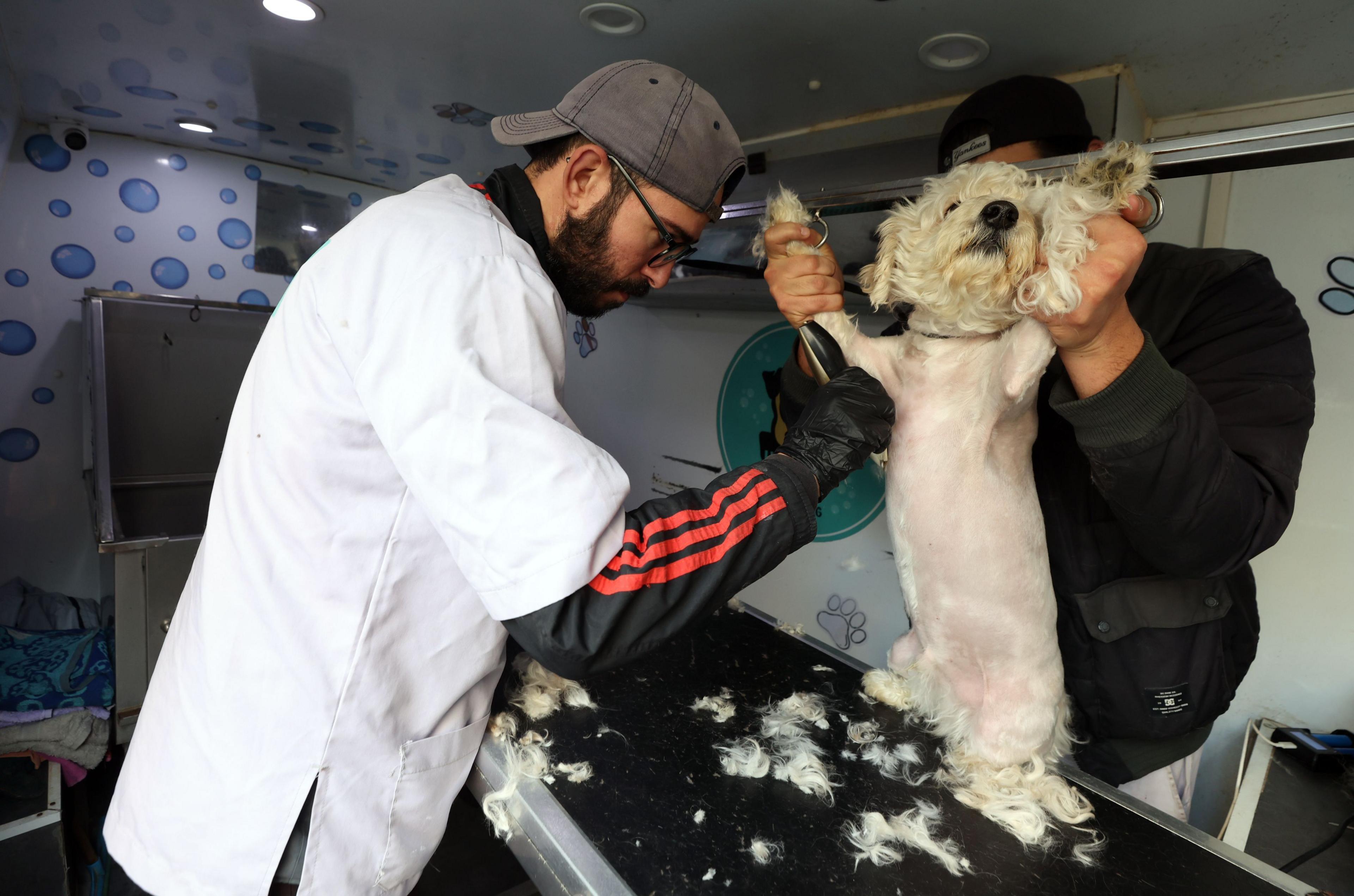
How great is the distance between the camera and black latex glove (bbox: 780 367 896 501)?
121cm

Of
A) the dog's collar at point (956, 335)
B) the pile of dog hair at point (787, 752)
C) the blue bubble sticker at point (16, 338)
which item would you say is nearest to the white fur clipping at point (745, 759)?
the pile of dog hair at point (787, 752)

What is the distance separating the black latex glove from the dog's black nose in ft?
1.14

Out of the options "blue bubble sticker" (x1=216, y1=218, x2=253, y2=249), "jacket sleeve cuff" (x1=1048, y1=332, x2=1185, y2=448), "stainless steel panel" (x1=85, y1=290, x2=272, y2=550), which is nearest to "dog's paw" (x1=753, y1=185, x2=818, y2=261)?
"jacket sleeve cuff" (x1=1048, y1=332, x2=1185, y2=448)

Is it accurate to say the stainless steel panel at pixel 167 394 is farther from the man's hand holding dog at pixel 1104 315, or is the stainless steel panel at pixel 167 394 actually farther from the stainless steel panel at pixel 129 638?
the man's hand holding dog at pixel 1104 315

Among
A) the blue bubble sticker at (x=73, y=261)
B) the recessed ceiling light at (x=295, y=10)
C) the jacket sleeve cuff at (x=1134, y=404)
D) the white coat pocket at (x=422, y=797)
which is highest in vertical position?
the recessed ceiling light at (x=295, y=10)

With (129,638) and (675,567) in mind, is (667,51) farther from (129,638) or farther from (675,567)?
(129,638)

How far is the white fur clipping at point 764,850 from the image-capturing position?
1.02m

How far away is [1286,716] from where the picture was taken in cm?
214

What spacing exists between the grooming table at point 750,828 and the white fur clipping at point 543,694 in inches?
0.9

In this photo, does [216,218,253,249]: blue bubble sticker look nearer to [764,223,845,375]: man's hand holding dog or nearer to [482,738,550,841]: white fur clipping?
[764,223,845,375]: man's hand holding dog

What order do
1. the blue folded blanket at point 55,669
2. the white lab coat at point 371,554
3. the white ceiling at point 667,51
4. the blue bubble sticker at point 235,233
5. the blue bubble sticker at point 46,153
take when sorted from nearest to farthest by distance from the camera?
the white lab coat at point 371,554 → the white ceiling at point 667,51 → the blue folded blanket at point 55,669 → the blue bubble sticker at point 46,153 → the blue bubble sticker at point 235,233

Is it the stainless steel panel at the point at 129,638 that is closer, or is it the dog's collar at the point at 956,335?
the dog's collar at the point at 956,335

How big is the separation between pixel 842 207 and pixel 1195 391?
770 mm

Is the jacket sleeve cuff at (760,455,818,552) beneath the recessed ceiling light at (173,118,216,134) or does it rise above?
beneath
